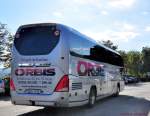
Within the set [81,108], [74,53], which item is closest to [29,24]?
[74,53]

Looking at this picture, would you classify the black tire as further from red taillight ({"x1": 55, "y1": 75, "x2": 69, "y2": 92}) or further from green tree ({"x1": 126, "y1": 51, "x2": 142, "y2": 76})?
green tree ({"x1": 126, "y1": 51, "x2": 142, "y2": 76})

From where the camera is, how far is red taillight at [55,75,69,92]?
36.6 ft

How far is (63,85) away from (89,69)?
9.74 feet

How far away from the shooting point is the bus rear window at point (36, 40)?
11.5 m

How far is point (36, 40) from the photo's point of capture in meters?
11.7

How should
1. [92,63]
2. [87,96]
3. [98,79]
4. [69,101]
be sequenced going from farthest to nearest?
[98,79] → [92,63] → [87,96] → [69,101]

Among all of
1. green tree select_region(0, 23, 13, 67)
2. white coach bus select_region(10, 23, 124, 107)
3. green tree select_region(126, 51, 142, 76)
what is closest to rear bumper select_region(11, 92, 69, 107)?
white coach bus select_region(10, 23, 124, 107)

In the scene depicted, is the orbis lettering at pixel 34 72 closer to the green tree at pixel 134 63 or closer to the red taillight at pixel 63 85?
the red taillight at pixel 63 85

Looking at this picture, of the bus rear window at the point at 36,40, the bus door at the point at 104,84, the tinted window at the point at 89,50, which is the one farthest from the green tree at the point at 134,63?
the bus rear window at the point at 36,40

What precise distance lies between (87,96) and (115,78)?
7452 millimetres

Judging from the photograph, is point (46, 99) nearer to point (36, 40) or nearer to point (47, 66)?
point (47, 66)

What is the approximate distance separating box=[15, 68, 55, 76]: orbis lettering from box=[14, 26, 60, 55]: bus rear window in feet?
1.91

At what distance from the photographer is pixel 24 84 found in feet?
38.0

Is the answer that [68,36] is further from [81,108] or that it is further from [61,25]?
[81,108]
